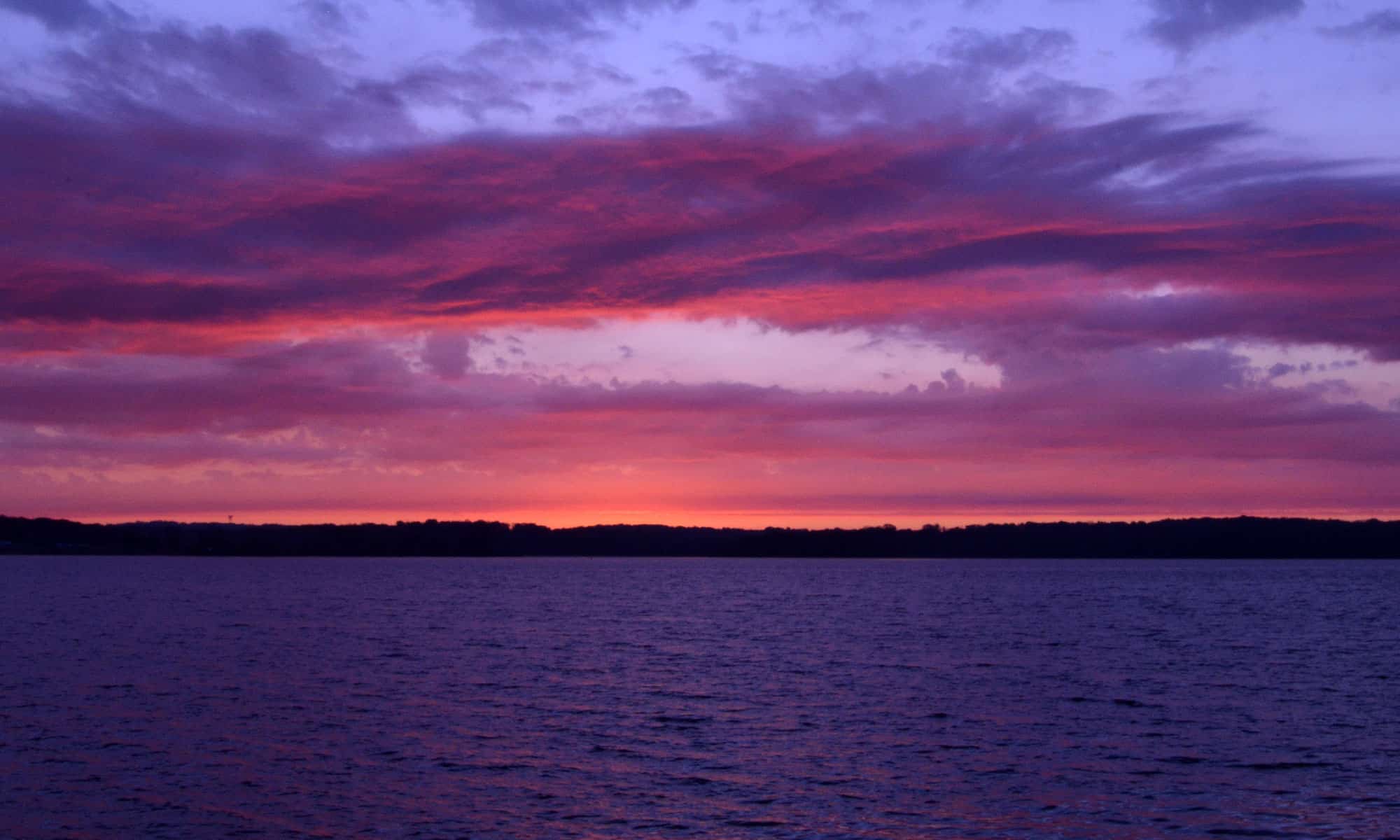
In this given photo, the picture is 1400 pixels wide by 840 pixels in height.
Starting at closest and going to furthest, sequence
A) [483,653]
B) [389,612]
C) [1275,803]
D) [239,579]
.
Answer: [1275,803] < [483,653] < [389,612] < [239,579]

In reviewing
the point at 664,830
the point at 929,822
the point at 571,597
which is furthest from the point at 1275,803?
the point at 571,597

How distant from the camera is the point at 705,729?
1494 inches

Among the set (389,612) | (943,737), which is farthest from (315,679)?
(389,612)

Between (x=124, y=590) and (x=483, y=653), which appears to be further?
(x=124, y=590)

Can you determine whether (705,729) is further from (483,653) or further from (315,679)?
(483,653)

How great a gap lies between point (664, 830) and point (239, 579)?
186 metres

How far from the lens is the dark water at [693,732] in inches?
1045

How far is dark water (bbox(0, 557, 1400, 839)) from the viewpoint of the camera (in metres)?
26.5

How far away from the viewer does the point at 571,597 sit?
13912cm

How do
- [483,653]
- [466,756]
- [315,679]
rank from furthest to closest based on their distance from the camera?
1. [483,653]
2. [315,679]
3. [466,756]

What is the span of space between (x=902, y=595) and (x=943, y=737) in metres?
110

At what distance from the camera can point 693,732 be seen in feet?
123

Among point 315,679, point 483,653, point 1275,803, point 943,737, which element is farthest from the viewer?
point 483,653

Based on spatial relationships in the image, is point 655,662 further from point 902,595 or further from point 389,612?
point 902,595
